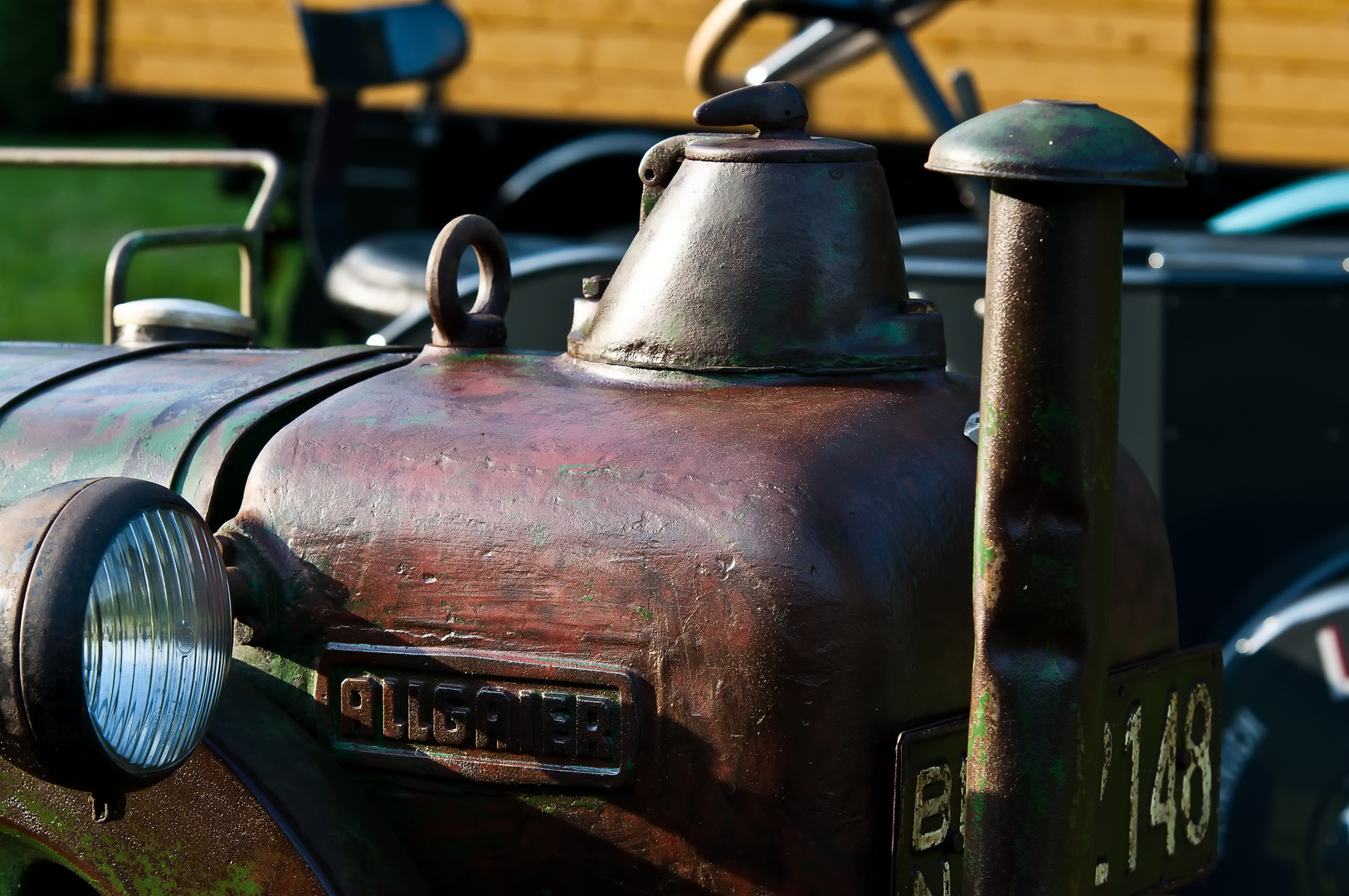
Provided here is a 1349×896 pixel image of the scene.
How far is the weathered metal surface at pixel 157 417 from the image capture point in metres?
1.46

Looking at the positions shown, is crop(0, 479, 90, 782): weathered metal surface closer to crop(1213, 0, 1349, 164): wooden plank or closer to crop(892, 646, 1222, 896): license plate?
crop(892, 646, 1222, 896): license plate

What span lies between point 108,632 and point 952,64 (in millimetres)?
5933

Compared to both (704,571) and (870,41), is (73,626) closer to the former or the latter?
(704,571)

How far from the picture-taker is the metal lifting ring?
157 centimetres

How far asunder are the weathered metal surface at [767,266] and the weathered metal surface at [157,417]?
291 millimetres

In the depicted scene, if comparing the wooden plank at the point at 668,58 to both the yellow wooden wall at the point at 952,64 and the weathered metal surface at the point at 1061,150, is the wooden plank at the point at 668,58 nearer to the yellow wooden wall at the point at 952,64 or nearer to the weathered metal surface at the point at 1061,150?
the yellow wooden wall at the point at 952,64

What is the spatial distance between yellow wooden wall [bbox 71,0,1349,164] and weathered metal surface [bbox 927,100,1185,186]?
516cm

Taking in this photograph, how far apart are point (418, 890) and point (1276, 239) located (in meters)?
2.87

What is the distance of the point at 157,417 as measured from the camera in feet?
4.93

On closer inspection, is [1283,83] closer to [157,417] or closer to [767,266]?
[767,266]

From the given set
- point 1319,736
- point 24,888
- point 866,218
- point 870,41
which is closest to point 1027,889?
point 866,218

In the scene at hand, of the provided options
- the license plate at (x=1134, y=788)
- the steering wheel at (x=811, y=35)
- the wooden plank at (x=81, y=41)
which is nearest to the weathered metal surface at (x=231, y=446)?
the license plate at (x=1134, y=788)

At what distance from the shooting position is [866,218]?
4.84 feet

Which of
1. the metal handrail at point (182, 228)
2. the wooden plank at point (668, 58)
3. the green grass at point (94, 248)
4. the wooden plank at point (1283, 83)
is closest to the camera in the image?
the metal handrail at point (182, 228)
